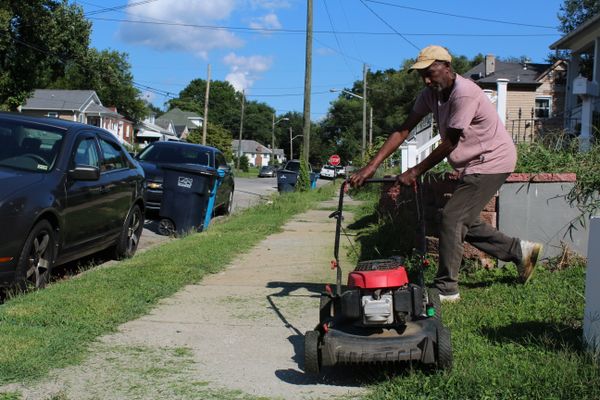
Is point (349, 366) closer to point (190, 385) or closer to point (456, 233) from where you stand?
point (190, 385)

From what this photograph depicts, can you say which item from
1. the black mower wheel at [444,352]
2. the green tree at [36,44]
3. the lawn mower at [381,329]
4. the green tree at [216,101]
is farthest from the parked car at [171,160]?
the green tree at [216,101]

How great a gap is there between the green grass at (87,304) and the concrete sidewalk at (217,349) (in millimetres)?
134

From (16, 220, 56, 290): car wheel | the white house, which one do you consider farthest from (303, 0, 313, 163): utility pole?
(16, 220, 56, 290): car wheel

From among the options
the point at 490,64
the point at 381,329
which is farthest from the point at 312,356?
the point at 490,64

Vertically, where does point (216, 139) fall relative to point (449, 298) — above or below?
above

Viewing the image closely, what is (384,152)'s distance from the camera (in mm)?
4562

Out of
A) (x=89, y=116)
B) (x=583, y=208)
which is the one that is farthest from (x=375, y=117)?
(x=583, y=208)

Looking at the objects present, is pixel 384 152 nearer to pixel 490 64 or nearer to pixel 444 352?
pixel 444 352

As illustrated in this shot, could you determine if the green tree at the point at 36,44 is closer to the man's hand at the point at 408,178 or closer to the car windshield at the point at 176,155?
the car windshield at the point at 176,155

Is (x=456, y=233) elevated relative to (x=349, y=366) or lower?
elevated

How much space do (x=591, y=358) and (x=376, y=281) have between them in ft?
3.89

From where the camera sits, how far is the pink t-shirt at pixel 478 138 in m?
4.59

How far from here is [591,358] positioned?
3424 millimetres

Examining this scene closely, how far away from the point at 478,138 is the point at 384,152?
0.73 metres
